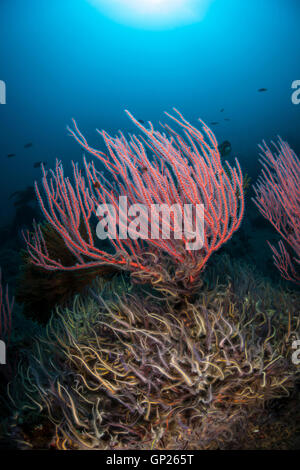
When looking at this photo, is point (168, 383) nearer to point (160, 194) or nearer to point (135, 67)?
point (160, 194)

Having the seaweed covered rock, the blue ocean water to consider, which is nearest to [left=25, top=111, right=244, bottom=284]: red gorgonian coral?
the seaweed covered rock

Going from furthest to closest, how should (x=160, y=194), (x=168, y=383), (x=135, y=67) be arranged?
(x=135, y=67) → (x=160, y=194) → (x=168, y=383)

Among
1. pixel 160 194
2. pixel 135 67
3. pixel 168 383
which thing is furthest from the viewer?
pixel 135 67

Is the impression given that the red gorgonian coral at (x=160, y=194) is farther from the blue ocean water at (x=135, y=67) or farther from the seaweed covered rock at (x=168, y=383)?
the blue ocean water at (x=135, y=67)

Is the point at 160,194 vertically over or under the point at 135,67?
under

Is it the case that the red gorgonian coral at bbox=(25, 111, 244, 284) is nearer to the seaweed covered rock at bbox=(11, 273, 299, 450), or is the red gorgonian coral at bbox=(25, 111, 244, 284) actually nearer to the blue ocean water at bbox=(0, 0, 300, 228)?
the seaweed covered rock at bbox=(11, 273, 299, 450)

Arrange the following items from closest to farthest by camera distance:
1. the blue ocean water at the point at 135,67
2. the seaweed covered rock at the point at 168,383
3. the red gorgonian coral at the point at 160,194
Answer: the seaweed covered rock at the point at 168,383
the red gorgonian coral at the point at 160,194
the blue ocean water at the point at 135,67

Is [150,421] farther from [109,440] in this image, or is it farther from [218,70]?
[218,70]

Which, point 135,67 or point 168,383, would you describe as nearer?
point 168,383

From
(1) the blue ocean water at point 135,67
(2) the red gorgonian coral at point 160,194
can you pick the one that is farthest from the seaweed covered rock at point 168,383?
(1) the blue ocean water at point 135,67

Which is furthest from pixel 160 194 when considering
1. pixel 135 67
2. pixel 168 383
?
pixel 135 67

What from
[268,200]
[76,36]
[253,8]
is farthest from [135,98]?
[268,200]
